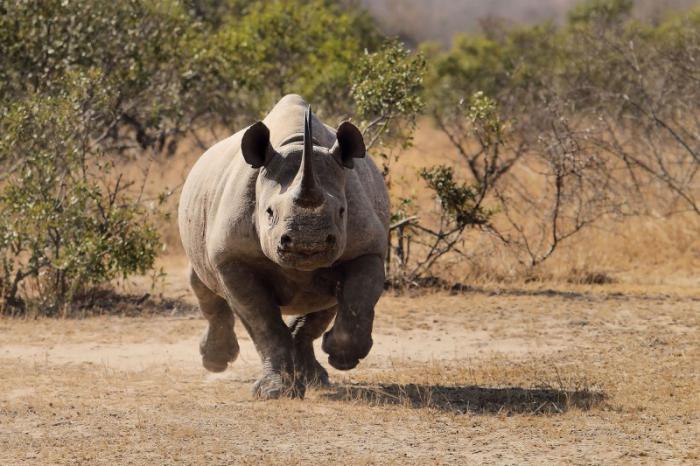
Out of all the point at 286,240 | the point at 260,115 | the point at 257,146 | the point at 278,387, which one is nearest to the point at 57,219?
the point at 260,115

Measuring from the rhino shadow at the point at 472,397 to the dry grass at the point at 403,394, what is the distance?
0.02 metres

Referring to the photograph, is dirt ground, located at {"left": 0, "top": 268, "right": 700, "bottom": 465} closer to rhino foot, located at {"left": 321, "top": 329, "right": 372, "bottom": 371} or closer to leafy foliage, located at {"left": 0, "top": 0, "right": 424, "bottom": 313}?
rhino foot, located at {"left": 321, "top": 329, "right": 372, "bottom": 371}

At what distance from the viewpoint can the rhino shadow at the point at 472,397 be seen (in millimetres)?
7586

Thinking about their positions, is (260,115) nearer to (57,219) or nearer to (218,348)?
(57,219)

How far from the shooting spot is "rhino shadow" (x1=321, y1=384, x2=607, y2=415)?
24.9ft

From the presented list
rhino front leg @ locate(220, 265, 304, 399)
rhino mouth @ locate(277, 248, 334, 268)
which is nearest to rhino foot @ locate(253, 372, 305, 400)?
rhino front leg @ locate(220, 265, 304, 399)

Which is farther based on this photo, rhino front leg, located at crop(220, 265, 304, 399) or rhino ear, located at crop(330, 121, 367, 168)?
rhino front leg, located at crop(220, 265, 304, 399)

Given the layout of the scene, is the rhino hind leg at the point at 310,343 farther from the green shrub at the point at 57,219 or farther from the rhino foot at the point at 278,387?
the green shrub at the point at 57,219

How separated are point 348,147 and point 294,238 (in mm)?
Answer: 850

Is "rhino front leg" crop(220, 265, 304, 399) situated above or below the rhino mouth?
below

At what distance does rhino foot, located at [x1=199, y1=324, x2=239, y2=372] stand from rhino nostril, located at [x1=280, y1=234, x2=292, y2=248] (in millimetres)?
2526

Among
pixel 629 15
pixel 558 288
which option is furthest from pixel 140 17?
pixel 629 15

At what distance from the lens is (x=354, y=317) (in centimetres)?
747

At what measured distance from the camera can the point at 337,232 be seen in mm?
7004
